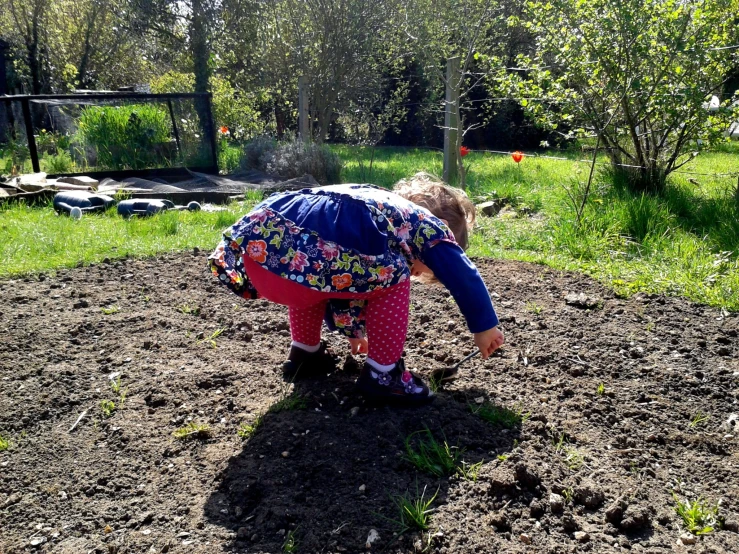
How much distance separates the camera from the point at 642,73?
18.3 ft

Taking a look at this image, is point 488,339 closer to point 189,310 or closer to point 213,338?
point 213,338

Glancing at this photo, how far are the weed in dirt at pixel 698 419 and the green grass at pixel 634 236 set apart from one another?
1.26 m

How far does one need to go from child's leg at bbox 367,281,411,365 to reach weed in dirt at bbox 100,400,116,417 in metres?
1.04

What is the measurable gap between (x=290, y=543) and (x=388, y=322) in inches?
34.4

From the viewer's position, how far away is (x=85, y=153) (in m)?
9.28

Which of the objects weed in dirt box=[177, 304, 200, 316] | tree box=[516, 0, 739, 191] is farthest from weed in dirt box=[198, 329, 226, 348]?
tree box=[516, 0, 739, 191]

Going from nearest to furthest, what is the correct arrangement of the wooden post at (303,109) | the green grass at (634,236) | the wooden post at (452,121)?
1. the green grass at (634,236)
2. the wooden post at (452,121)
3. the wooden post at (303,109)

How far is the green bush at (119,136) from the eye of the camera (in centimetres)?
926

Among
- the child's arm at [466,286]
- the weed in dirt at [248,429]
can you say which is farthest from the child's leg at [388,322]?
the weed in dirt at [248,429]

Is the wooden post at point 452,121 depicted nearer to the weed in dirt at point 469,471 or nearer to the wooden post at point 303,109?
the wooden post at point 303,109

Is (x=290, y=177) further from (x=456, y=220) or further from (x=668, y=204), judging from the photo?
(x=456, y=220)

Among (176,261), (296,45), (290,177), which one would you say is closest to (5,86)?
(296,45)

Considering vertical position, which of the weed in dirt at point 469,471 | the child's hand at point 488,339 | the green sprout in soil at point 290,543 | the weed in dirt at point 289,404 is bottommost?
the green sprout in soil at point 290,543

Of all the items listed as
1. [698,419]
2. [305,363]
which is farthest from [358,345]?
[698,419]
